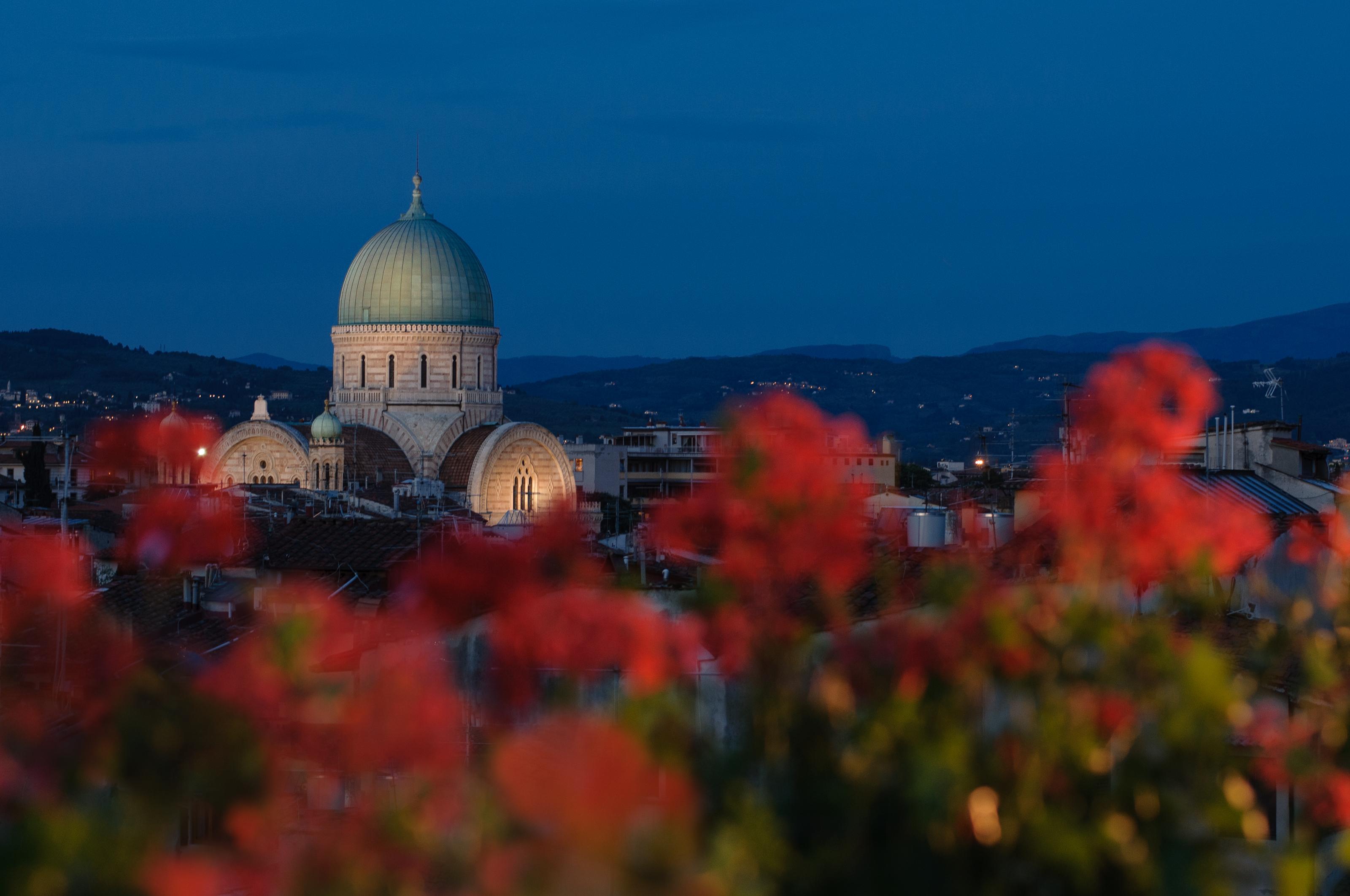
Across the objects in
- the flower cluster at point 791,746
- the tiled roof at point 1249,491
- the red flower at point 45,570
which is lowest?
the red flower at point 45,570

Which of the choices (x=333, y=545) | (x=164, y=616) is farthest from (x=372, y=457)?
(x=164, y=616)

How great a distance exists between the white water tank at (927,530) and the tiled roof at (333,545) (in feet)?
19.2

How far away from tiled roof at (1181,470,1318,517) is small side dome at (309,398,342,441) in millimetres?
37828

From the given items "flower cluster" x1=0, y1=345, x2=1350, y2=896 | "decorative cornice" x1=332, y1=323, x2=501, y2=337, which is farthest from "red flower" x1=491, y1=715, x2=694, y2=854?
"decorative cornice" x1=332, y1=323, x2=501, y2=337

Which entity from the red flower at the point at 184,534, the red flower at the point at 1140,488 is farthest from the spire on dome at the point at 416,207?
the red flower at the point at 1140,488

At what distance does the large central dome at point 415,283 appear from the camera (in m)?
60.2

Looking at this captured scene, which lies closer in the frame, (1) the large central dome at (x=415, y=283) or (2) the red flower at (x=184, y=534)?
(2) the red flower at (x=184, y=534)

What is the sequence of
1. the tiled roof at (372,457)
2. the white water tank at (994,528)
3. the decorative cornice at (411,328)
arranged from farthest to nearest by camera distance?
the decorative cornice at (411,328) < the tiled roof at (372,457) < the white water tank at (994,528)

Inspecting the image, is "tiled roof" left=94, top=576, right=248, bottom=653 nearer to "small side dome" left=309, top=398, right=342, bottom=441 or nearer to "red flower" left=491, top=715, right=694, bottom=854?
"red flower" left=491, top=715, right=694, bottom=854

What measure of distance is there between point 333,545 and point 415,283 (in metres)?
38.8

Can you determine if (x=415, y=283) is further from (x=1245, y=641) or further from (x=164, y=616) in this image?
(x=1245, y=641)

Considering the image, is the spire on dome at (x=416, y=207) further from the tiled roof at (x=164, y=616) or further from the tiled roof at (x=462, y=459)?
the tiled roof at (x=164, y=616)

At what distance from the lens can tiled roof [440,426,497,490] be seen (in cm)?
5688

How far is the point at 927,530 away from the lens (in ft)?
58.2
